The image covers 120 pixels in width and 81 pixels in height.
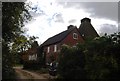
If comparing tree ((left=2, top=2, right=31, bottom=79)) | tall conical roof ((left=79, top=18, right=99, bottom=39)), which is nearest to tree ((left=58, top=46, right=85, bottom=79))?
tree ((left=2, top=2, right=31, bottom=79))

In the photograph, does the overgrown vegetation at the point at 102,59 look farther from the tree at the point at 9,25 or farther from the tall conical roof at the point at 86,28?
the tall conical roof at the point at 86,28

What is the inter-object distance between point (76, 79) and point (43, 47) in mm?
36949

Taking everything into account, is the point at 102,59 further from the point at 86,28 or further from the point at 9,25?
the point at 86,28

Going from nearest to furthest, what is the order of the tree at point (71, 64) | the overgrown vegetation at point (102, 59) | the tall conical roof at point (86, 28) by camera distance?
the overgrown vegetation at point (102, 59) < the tree at point (71, 64) < the tall conical roof at point (86, 28)

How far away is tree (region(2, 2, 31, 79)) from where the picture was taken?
1647 cm

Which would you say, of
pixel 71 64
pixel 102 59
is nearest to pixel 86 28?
pixel 71 64

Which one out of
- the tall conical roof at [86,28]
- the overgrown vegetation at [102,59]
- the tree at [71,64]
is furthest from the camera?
the tall conical roof at [86,28]

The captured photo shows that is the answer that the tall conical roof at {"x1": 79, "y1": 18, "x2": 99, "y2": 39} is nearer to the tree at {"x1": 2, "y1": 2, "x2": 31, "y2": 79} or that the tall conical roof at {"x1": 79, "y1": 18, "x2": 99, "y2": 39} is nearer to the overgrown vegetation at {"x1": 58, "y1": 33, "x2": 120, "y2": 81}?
the overgrown vegetation at {"x1": 58, "y1": 33, "x2": 120, "y2": 81}

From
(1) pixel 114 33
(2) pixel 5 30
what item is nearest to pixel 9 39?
(2) pixel 5 30

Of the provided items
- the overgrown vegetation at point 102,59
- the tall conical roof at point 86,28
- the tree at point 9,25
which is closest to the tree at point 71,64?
the overgrown vegetation at point 102,59

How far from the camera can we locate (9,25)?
17.0 metres

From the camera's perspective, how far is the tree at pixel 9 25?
16.5 metres

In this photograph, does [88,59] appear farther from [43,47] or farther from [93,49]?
[43,47]

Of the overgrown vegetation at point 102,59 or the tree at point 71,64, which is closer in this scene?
the overgrown vegetation at point 102,59
